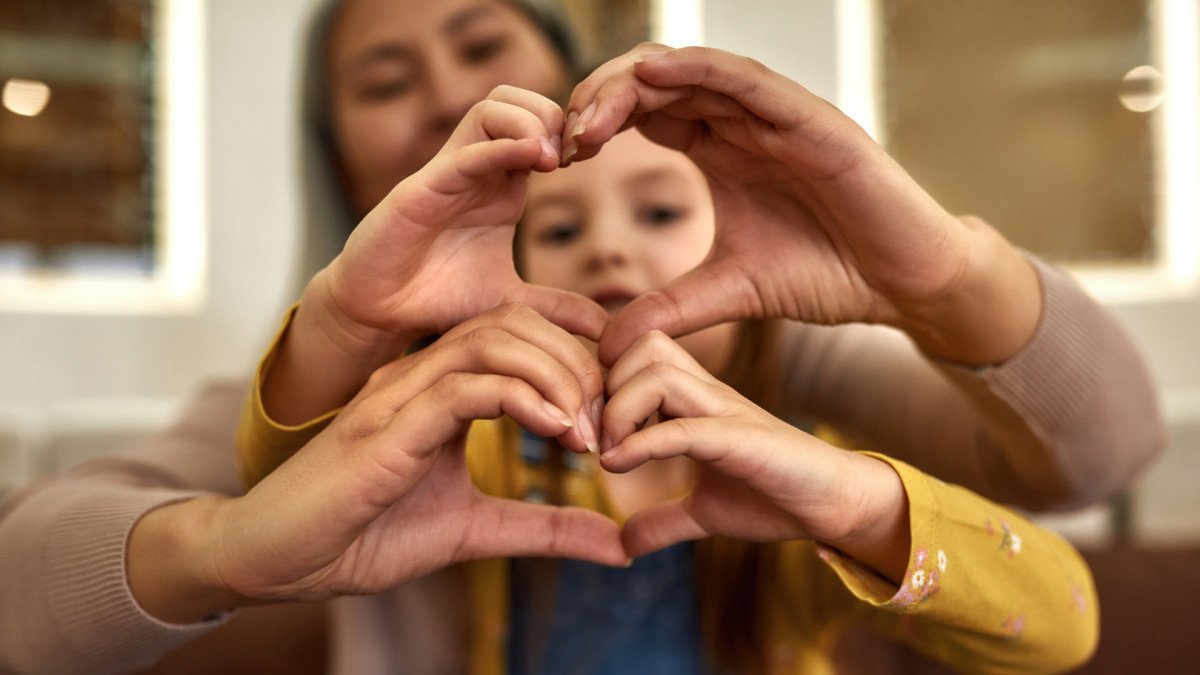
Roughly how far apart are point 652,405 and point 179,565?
0.20 m

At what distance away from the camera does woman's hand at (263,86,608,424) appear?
23cm

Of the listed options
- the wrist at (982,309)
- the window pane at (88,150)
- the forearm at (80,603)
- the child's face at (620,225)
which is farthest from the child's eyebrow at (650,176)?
the window pane at (88,150)

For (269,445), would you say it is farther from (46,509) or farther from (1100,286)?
(1100,286)

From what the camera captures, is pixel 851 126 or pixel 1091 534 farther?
pixel 1091 534

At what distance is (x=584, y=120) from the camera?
0.22 metres

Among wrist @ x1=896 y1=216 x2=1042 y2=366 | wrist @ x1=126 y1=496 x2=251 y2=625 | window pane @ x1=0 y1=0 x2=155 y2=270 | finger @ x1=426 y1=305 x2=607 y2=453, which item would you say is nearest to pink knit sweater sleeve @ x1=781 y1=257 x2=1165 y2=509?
wrist @ x1=896 y1=216 x2=1042 y2=366

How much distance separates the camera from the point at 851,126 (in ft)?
0.79

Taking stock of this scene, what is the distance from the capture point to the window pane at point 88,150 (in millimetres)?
739

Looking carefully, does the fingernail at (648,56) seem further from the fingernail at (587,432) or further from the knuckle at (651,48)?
the fingernail at (587,432)

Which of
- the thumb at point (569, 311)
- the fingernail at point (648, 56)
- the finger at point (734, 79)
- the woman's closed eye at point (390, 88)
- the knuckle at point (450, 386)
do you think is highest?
the woman's closed eye at point (390, 88)

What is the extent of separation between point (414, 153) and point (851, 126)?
0.15 metres

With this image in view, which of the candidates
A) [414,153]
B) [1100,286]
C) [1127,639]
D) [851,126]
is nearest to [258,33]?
[414,153]

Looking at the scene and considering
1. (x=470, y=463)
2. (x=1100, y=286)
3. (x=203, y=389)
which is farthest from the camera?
(x=1100, y=286)

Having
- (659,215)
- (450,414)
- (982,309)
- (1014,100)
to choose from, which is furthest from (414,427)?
(1014,100)
